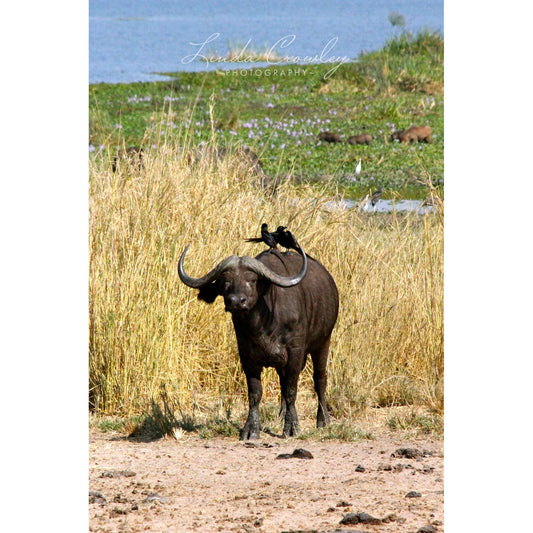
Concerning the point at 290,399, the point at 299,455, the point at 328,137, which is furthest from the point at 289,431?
the point at 328,137

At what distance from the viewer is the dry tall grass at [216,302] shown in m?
8.97

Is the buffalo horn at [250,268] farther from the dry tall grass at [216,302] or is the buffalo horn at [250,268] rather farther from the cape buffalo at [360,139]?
the cape buffalo at [360,139]

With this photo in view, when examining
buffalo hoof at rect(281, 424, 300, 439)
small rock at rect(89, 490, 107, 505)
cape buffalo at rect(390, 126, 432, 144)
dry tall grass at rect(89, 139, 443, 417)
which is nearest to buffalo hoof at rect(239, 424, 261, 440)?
buffalo hoof at rect(281, 424, 300, 439)

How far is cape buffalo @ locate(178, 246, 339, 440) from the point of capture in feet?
23.7

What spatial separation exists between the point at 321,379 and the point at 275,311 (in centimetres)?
109

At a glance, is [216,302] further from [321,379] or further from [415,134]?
[415,134]

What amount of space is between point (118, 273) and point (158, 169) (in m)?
1.57

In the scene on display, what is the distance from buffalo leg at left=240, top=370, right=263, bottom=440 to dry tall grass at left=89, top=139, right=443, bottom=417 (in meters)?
0.89

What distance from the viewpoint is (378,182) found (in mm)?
18094

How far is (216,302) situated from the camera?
9500 millimetres

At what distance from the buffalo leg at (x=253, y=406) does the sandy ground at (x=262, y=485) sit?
102 mm
